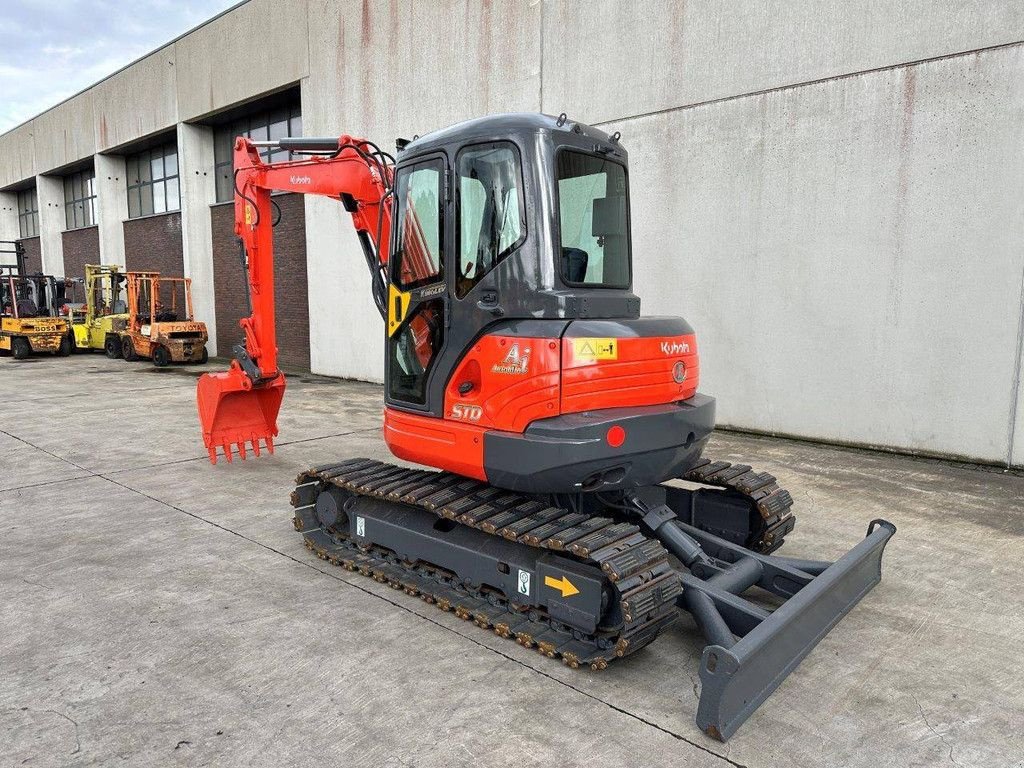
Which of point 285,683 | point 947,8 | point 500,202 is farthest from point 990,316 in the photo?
point 285,683

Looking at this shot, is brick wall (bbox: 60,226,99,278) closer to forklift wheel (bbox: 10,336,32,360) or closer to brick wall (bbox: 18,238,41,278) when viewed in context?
brick wall (bbox: 18,238,41,278)

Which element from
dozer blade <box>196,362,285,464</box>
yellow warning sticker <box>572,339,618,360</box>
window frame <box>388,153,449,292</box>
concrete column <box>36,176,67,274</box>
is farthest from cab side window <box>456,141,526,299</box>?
concrete column <box>36,176,67,274</box>

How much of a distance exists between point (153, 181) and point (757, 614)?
75.1ft

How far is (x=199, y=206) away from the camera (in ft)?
61.5

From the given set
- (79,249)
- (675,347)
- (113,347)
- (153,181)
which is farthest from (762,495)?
(79,249)

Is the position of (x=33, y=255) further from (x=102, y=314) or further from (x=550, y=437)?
(x=550, y=437)

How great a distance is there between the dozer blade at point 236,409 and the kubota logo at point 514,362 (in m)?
3.72

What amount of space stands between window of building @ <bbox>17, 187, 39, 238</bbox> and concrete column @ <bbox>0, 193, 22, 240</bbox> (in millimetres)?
257

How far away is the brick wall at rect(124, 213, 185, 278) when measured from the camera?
20.0m

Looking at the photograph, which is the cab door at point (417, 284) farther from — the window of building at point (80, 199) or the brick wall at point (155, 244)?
the window of building at point (80, 199)

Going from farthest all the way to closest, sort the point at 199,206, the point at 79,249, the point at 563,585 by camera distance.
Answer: the point at 79,249
the point at 199,206
the point at 563,585

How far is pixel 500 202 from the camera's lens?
149 inches

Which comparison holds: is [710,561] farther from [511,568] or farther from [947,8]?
[947,8]

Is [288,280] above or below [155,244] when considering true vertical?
below
